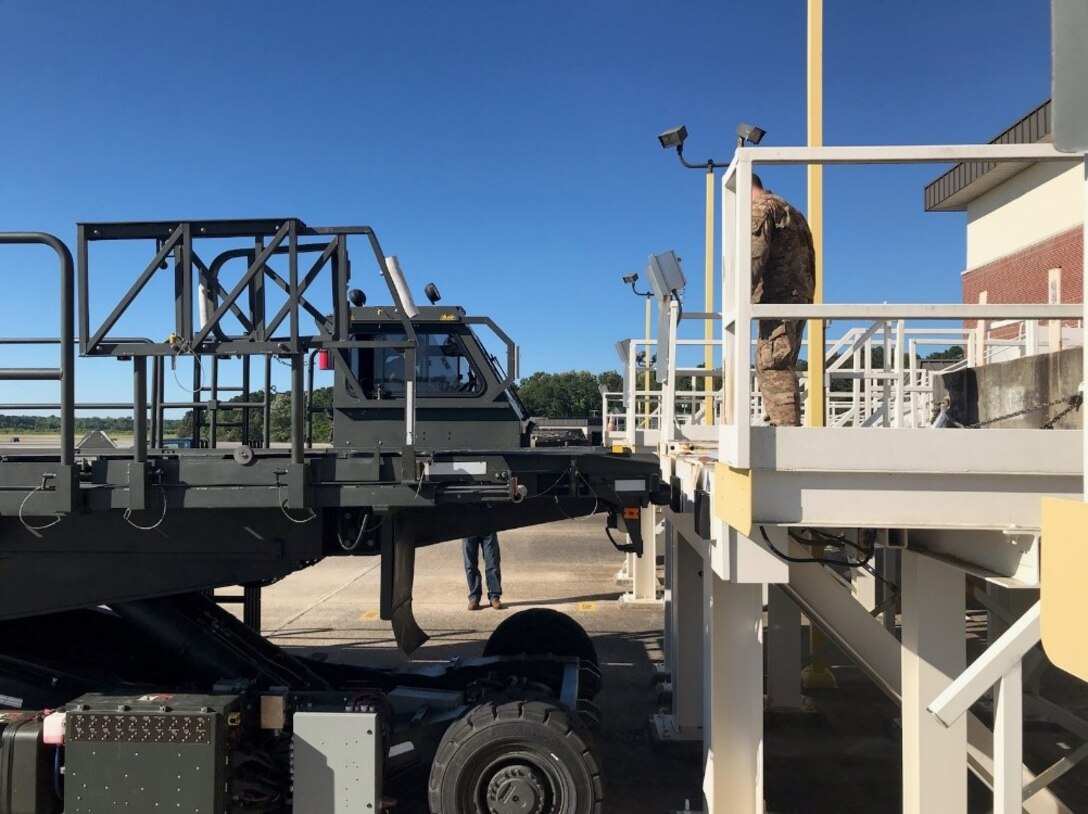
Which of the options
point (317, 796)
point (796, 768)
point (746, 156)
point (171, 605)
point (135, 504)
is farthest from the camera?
point (796, 768)

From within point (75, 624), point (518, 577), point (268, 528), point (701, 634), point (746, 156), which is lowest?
point (518, 577)

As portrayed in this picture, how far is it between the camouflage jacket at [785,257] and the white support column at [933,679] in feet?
4.45

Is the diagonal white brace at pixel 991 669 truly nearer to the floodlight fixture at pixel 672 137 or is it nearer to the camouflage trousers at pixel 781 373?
the camouflage trousers at pixel 781 373

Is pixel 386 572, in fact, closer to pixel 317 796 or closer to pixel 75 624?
pixel 317 796

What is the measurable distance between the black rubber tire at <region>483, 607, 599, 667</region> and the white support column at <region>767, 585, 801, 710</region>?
1.64 metres

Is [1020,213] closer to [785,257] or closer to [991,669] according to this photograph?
[785,257]

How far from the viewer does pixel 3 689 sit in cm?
452

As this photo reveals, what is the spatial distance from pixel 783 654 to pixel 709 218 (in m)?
6.08

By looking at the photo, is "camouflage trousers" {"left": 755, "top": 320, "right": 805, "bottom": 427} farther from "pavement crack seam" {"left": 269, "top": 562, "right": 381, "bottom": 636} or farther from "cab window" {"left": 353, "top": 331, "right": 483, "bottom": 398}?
"pavement crack seam" {"left": 269, "top": 562, "right": 381, "bottom": 636}

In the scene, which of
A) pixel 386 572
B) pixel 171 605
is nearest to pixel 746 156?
pixel 386 572

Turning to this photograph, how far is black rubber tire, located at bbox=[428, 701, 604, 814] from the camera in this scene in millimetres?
4070

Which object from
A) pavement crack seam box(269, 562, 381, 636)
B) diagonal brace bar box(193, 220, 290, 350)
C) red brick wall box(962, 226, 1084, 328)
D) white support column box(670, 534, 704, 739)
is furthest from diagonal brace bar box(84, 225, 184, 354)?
red brick wall box(962, 226, 1084, 328)

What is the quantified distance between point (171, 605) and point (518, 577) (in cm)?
916

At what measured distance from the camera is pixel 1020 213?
64.1 ft
